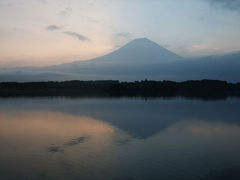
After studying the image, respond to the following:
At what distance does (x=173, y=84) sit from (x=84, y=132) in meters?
39.2

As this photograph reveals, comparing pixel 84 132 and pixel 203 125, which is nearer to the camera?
pixel 84 132

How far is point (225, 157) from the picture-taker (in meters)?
4.90

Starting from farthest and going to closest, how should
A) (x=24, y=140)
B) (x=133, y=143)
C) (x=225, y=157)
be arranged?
(x=24, y=140), (x=133, y=143), (x=225, y=157)

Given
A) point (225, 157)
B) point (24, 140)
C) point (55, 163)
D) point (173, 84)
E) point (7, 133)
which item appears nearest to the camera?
point (55, 163)

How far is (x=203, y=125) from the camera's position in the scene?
28.4 ft

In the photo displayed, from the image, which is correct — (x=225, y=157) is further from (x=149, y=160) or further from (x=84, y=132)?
(x=84, y=132)

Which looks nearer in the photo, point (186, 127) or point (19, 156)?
point (19, 156)

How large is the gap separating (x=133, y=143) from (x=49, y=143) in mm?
2126

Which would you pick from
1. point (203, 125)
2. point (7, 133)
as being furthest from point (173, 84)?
point (7, 133)

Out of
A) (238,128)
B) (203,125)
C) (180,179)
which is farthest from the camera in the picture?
(203,125)

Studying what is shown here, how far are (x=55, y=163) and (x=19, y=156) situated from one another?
986 mm

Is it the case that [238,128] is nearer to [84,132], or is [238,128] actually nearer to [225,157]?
[225,157]

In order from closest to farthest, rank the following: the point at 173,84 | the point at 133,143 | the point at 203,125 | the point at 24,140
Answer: the point at 133,143 < the point at 24,140 < the point at 203,125 < the point at 173,84

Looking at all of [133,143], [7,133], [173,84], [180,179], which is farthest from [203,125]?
[173,84]
